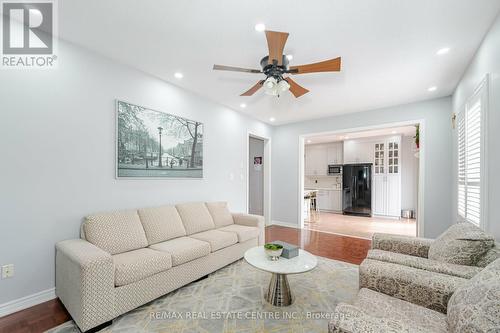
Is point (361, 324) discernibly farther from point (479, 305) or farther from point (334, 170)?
point (334, 170)

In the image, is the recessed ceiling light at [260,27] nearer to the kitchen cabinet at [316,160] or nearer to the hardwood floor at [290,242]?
the hardwood floor at [290,242]

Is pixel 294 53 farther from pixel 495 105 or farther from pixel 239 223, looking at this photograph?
pixel 239 223

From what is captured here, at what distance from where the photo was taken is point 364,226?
5848 mm

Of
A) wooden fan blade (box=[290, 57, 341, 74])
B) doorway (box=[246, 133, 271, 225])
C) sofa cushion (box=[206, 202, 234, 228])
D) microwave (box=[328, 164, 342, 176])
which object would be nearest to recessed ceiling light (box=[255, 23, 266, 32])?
wooden fan blade (box=[290, 57, 341, 74])

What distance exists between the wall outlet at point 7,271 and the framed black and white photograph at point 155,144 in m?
1.23

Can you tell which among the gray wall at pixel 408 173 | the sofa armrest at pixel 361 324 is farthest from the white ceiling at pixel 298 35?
the gray wall at pixel 408 173

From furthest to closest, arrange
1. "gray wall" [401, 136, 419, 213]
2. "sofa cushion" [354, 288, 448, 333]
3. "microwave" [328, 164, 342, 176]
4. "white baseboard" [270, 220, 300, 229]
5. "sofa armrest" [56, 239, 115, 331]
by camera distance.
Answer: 1. "microwave" [328, 164, 342, 176]
2. "gray wall" [401, 136, 419, 213]
3. "white baseboard" [270, 220, 300, 229]
4. "sofa armrest" [56, 239, 115, 331]
5. "sofa cushion" [354, 288, 448, 333]

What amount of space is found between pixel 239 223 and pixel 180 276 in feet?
5.08

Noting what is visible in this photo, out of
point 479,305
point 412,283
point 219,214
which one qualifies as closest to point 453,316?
point 479,305

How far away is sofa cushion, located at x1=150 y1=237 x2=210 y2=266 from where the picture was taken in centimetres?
246

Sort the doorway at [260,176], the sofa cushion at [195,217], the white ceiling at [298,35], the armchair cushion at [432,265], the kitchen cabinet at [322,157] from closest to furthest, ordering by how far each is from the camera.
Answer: the armchair cushion at [432,265], the white ceiling at [298,35], the sofa cushion at [195,217], the doorway at [260,176], the kitchen cabinet at [322,157]

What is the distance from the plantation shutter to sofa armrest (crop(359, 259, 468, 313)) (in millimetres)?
1280

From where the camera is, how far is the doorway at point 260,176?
5.99 m

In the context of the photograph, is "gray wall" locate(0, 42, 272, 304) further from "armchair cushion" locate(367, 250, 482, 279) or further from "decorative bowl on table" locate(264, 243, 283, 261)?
"armchair cushion" locate(367, 250, 482, 279)
